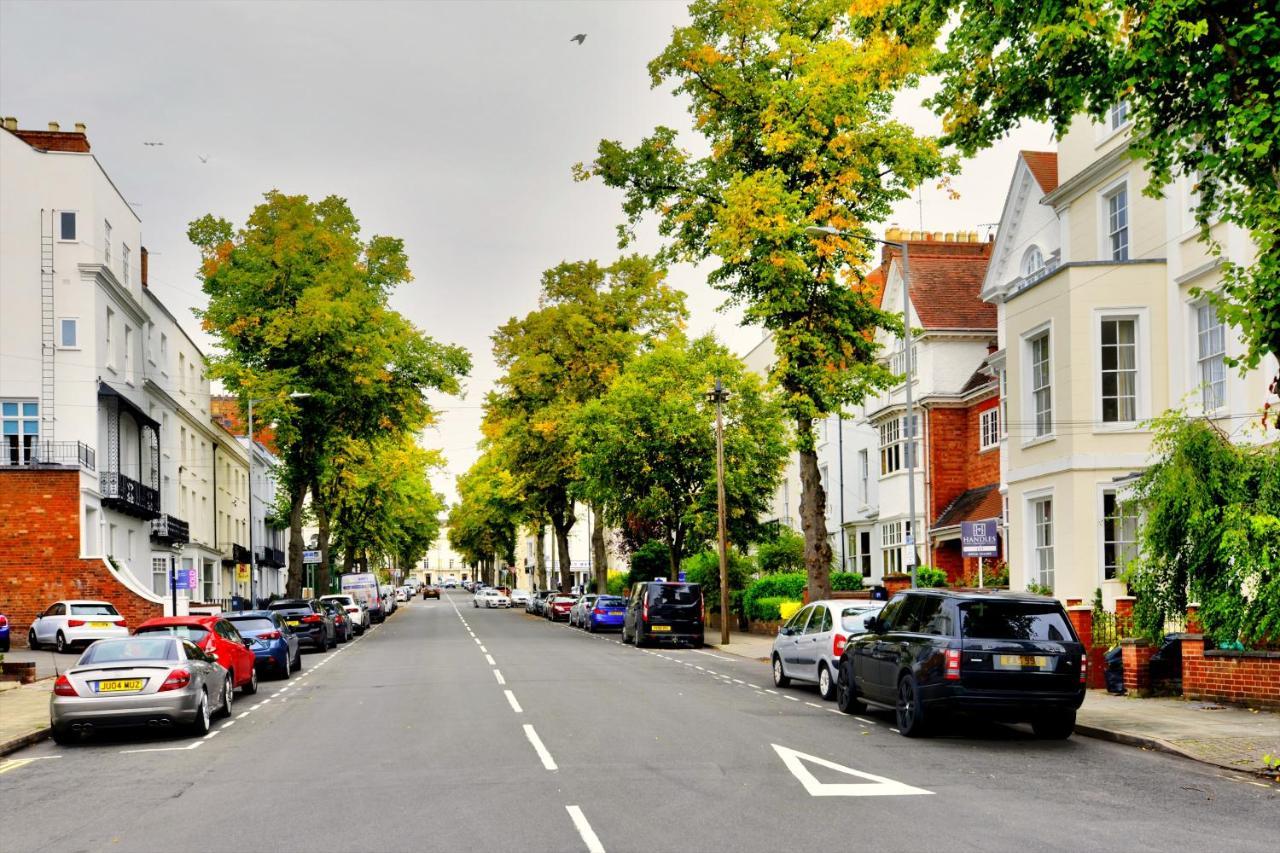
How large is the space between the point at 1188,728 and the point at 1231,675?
8.97 feet

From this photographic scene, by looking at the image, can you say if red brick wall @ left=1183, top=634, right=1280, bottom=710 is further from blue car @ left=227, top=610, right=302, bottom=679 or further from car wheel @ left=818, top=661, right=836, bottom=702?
blue car @ left=227, top=610, right=302, bottom=679

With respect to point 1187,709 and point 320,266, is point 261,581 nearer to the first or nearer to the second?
point 320,266

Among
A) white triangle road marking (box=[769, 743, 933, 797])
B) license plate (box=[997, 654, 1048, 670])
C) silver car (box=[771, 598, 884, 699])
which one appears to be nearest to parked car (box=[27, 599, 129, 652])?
silver car (box=[771, 598, 884, 699])

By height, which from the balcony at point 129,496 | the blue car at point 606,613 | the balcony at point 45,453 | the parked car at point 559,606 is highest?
the balcony at point 45,453

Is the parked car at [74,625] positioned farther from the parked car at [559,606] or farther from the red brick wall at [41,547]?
the parked car at [559,606]

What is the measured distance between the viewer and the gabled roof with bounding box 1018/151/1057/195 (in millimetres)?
31266

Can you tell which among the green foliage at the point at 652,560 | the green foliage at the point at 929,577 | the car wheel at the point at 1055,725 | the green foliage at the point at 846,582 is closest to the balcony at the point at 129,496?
the green foliage at the point at 652,560

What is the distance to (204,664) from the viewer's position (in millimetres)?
17094

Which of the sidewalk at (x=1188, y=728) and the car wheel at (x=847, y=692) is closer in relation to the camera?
the sidewalk at (x=1188, y=728)

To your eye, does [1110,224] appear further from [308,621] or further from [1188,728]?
[308,621]

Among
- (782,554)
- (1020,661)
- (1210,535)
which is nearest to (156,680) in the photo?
(1020,661)

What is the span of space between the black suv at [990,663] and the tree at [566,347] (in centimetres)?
3877

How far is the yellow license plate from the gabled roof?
1893 centimetres

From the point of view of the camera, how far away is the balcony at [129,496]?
42.2m
